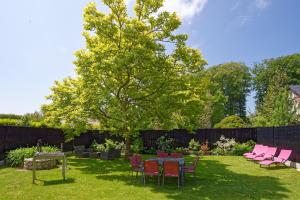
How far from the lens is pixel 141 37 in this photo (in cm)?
1409

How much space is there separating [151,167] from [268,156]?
833cm

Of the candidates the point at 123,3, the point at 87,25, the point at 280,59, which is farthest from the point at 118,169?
the point at 280,59

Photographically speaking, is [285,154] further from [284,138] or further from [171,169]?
[171,169]

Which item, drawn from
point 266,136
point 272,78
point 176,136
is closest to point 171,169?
point 266,136

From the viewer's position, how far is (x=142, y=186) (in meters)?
10.4

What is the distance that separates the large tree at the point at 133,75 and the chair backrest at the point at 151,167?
354 cm

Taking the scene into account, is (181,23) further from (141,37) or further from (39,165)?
(39,165)

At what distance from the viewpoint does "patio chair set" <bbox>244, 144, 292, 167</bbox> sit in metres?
14.6

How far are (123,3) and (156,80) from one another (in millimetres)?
4537

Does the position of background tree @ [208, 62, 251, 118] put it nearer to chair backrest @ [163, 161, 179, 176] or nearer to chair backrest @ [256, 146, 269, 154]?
chair backrest @ [256, 146, 269, 154]

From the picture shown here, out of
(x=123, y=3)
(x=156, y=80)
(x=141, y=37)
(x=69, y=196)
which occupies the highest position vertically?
(x=123, y=3)

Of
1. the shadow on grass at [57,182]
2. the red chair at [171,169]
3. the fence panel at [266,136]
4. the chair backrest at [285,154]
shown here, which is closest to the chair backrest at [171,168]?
the red chair at [171,169]

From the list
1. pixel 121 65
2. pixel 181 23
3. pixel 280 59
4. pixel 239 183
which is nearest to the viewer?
pixel 239 183

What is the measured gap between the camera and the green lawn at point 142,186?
8930 millimetres
